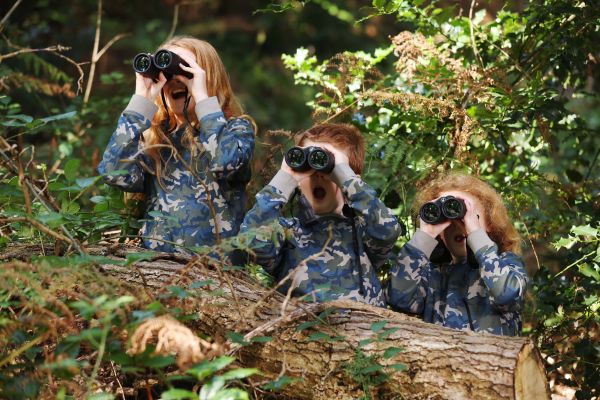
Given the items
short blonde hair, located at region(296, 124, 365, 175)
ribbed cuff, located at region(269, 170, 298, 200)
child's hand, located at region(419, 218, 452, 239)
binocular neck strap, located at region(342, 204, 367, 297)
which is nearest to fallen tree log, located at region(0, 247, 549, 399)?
binocular neck strap, located at region(342, 204, 367, 297)

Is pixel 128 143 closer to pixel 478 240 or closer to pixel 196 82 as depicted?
pixel 196 82

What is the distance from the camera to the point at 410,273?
3.77m

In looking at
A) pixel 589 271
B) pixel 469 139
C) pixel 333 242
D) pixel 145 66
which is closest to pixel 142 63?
pixel 145 66

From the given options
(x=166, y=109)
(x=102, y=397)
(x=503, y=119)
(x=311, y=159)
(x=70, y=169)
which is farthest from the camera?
(x=503, y=119)

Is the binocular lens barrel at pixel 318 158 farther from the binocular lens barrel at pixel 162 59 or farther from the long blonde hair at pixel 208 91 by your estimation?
the binocular lens barrel at pixel 162 59

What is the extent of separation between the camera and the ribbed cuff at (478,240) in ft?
12.1

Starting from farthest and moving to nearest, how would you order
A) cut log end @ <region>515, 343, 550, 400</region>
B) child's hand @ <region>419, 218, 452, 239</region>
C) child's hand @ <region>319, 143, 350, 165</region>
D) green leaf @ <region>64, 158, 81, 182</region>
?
1. child's hand @ <region>419, 218, 452, 239</region>
2. child's hand @ <region>319, 143, 350, 165</region>
3. green leaf @ <region>64, 158, 81, 182</region>
4. cut log end @ <region>515, 343, 550, 400</region>

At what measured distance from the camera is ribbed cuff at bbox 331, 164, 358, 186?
3.64 meters

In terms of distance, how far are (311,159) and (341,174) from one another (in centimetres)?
15

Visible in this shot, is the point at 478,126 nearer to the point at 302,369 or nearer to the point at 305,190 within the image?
the point at 305,190

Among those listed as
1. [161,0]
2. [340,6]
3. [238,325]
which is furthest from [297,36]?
[238,325]

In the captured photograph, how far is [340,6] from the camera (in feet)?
39.8

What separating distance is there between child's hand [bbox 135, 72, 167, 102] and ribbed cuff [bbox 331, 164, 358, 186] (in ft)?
3.24

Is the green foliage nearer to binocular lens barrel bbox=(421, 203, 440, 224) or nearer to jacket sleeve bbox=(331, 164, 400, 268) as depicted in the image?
binocular lens barrel bbox=(421, 203, 440, 224)
